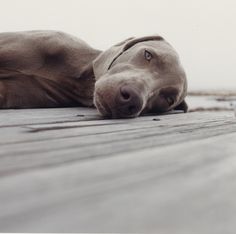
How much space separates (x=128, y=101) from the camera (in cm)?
219

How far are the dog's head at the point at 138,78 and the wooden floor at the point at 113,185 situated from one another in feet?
A: 2.66

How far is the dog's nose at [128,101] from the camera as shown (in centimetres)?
218

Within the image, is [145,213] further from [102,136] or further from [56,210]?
[102,136]

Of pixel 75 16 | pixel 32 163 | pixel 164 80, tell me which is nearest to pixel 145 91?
pixel 164 80

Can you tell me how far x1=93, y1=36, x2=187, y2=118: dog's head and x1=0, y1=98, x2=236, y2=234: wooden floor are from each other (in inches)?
32.0

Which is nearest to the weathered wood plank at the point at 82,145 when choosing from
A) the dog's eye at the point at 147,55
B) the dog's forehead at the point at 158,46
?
the dog's eye at the point at 147,55

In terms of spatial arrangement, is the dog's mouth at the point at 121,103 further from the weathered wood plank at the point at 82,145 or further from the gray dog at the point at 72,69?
the weathered wood plank at the point at 82,145

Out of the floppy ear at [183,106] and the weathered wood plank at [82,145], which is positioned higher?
the weathered wood plank at [82,145]

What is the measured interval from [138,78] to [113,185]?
64.8 inches

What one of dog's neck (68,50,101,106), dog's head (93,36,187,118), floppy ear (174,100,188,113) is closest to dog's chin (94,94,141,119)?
dog's head (93,36,187,118)

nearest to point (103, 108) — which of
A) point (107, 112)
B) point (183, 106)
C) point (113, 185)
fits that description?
point (107, 112)

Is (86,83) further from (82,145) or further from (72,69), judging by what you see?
(82,145)

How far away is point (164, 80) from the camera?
2.69 meters

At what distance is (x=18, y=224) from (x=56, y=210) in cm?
7
